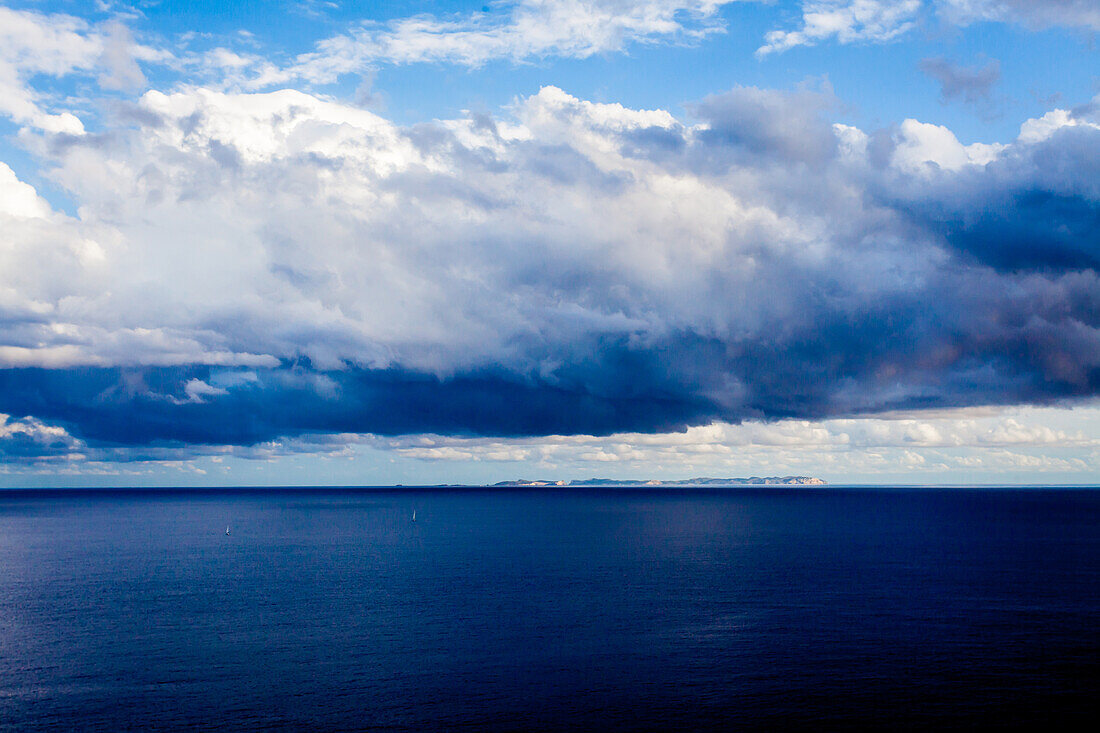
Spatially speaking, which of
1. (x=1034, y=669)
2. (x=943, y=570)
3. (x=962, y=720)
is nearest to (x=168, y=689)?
(x=962, y=720)

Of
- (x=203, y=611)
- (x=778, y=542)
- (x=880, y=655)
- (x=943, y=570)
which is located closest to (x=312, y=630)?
(x=203, y=611)

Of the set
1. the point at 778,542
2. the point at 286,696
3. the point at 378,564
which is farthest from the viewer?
the point at 778,542

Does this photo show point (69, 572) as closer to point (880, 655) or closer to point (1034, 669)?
point (880, 655)

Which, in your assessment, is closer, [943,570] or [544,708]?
[544,708]

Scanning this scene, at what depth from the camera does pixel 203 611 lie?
93062mm

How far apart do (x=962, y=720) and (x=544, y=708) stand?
2837 centimetres

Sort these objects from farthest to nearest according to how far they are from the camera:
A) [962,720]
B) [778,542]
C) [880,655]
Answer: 1. [778,542]
2. [880,655]
3. [962,720]

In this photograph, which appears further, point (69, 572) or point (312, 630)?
point (69, 572)

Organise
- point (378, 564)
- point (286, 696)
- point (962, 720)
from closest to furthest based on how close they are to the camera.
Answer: point (962, 720), point (286, 696), point (378, 564)

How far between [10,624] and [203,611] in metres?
18.6

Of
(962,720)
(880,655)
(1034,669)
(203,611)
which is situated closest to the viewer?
(962,720)

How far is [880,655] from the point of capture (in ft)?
235

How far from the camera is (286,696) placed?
60469 mm

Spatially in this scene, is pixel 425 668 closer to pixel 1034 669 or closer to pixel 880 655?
pixel 880 655
